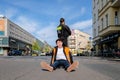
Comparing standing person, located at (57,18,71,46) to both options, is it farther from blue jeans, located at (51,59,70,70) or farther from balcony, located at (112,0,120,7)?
balcony, located at (112,0,120,7)

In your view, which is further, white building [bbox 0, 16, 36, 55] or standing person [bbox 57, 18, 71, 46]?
white building [bbox 0, 16, 36, 55]

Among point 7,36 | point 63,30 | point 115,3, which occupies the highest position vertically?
point 115,3

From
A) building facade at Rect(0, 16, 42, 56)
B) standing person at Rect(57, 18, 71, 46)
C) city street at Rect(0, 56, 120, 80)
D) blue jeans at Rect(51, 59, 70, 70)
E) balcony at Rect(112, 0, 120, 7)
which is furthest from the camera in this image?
building facade at Rect(0, 16, 42, 56)

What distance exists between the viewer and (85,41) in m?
175

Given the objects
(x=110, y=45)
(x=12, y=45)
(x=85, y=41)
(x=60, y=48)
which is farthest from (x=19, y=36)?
(x=60, y=48)

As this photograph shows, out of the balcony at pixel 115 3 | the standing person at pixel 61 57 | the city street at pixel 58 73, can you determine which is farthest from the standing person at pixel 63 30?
the balcony at pixel 115 3

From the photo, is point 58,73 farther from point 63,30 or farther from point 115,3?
point 115,3

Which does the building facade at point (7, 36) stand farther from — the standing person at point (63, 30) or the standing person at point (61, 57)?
the standing person at point (61, 57)

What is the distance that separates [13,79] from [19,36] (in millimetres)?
122527

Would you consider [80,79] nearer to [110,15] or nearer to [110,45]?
[110,15]

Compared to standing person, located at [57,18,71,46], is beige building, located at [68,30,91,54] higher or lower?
higher

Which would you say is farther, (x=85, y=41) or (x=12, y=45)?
(x=85, y=41)

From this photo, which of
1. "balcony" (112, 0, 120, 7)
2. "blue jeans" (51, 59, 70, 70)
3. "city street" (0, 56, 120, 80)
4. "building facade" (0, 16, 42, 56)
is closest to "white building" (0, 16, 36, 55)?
"building facade" (0, 16, 42, 56)

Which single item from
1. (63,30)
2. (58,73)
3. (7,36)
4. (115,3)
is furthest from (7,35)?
(58,73)
